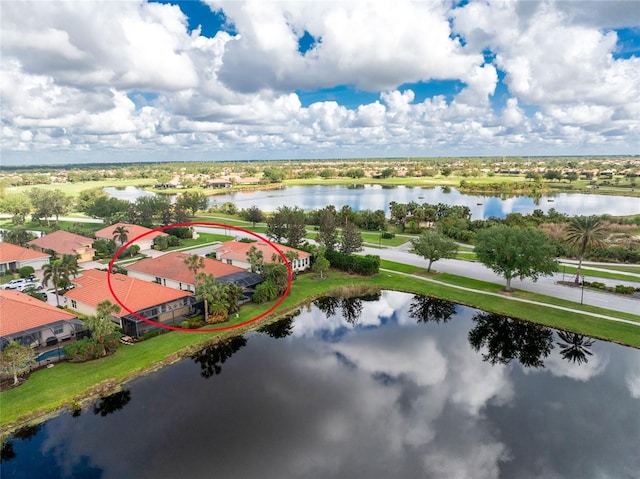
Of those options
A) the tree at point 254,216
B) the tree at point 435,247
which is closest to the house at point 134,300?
the tree at point 435,247

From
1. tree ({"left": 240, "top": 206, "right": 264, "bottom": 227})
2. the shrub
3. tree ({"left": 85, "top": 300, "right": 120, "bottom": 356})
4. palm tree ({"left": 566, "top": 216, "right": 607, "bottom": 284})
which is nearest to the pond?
tree ({"left": 85, "top": 300, "right": 120, "bottom": 356})

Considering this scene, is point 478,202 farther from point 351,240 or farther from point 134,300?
point 134,300

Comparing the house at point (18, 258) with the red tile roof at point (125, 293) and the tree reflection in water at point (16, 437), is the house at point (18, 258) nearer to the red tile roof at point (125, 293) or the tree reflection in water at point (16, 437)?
the red tile roof at point (125, 293)

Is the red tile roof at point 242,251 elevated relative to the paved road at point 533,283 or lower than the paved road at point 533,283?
elevated

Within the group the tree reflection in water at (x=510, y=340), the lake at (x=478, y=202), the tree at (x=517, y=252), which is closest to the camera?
the tree reflection in water at (x=510, y=340)

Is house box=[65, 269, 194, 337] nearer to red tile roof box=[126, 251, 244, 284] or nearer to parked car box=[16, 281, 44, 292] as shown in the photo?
red tile roof box=[126, 251, 244, 284]

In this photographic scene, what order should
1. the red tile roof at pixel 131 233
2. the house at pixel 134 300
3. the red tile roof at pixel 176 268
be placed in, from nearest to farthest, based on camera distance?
1. the house at pixel 134 300
2. the red tile roof at pixel 176 268
3. the red tile roof at pixel 131 233
